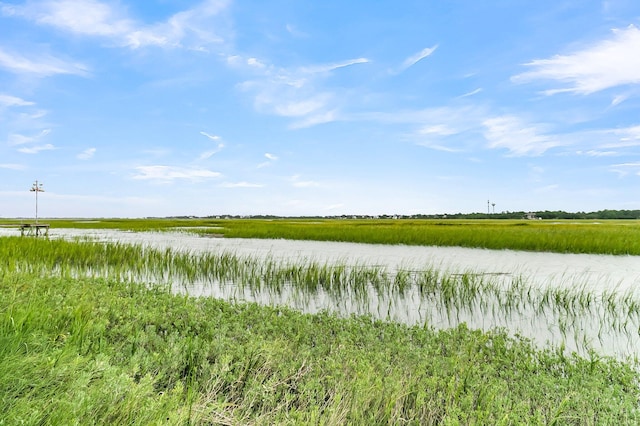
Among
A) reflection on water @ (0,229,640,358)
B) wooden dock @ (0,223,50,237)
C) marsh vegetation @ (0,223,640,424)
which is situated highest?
wooden dock @ (0,223,50,237)

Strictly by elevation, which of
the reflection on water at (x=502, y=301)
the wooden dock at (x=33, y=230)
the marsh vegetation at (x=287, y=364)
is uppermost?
the wooden dock at (x=33, y=230)

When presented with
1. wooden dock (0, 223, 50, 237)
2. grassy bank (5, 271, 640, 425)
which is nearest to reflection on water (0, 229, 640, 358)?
grassy bank (5, 271, 640, 425)

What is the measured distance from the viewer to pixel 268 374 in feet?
13.7

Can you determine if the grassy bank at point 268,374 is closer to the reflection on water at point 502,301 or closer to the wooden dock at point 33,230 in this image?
the reflection on water at point 502,301

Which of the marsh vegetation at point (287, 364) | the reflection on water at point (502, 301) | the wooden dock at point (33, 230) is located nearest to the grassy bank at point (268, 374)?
the marsh vegetation at point (287, 364)

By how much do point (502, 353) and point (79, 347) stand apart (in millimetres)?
5468

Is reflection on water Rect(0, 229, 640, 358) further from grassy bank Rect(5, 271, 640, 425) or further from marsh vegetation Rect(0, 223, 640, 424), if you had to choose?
grassy bank Rect(5, 271, 640, 425)

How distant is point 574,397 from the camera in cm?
383

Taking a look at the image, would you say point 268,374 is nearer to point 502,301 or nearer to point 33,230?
point 502,301

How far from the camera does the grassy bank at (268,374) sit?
279 centimetres

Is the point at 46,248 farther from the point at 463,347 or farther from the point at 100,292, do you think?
the point at 463,347

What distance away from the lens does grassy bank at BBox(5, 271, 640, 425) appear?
2793mm

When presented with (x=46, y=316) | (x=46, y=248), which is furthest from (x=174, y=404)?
(x=46, y=248)

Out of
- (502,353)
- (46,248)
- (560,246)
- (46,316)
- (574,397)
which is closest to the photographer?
(574,397)
